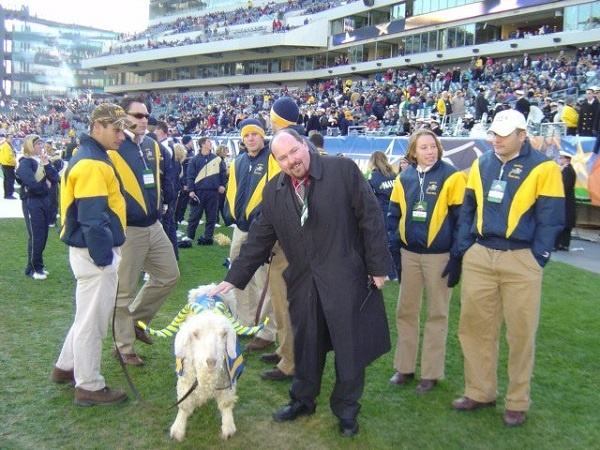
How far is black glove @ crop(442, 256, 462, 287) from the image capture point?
4.62 metres

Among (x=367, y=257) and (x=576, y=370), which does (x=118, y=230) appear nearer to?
(x=367, y=257)

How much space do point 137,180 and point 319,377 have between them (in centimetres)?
229

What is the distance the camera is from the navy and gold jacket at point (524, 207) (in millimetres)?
4078

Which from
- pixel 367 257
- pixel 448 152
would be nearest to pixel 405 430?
pixel 367 257

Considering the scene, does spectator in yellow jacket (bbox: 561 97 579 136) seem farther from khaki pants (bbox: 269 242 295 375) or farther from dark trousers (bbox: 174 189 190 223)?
khaki pants (bbox: 269 242 295 375)

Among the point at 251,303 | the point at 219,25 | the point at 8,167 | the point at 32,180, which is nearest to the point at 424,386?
the point at 251,303

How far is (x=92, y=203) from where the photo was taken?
13.6 ft

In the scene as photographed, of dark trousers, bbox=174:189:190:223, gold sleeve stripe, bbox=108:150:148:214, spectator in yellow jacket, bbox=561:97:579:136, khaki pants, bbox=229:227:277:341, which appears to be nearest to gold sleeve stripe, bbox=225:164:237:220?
khaki pants, bbox=229:227:277:341

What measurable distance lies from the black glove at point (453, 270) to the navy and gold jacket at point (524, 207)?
30 centimetres

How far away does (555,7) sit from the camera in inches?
1459

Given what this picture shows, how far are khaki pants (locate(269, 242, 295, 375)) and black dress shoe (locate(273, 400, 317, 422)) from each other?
74 centimetres

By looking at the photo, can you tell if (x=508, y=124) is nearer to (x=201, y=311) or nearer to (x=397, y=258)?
(x=397, y=258)

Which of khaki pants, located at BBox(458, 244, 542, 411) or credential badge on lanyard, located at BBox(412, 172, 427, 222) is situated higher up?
credential badge on lanyard, located at BBox(412, 172, 427, 222)

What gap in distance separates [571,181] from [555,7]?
30098 millimetres
